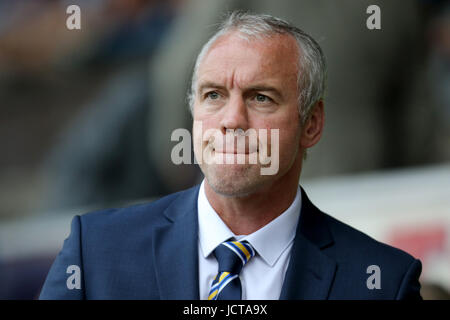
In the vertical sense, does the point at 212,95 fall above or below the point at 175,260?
above

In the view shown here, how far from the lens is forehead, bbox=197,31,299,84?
1245 mm

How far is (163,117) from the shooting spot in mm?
4422

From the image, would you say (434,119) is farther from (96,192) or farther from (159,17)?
(96,192)

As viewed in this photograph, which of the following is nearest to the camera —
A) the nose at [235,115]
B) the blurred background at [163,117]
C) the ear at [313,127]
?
the nose at [235,115]

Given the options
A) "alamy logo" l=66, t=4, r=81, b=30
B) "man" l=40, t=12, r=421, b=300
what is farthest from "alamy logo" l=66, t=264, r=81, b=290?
"alamy logo" l=66, t=4, r=81, b=30

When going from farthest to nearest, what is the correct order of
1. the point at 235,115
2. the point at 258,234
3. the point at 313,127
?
the point at 313,127 → the point at 258,234 → the point at 235,115

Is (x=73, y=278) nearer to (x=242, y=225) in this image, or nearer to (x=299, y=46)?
(x=242, y=225)

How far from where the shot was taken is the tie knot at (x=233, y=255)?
128 centimetres

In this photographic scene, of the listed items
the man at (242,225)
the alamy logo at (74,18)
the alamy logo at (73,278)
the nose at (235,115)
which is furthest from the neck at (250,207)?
the alamy logo at (74,18)

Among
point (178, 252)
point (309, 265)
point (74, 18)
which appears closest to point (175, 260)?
point (178, 252)

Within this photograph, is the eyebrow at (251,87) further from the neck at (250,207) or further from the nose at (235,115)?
the neck at (250,207)

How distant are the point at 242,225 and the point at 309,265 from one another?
0.15 meters

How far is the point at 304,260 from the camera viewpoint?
1326 millimetres

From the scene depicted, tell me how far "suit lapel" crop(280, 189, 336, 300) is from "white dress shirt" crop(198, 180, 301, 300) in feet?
0.08
